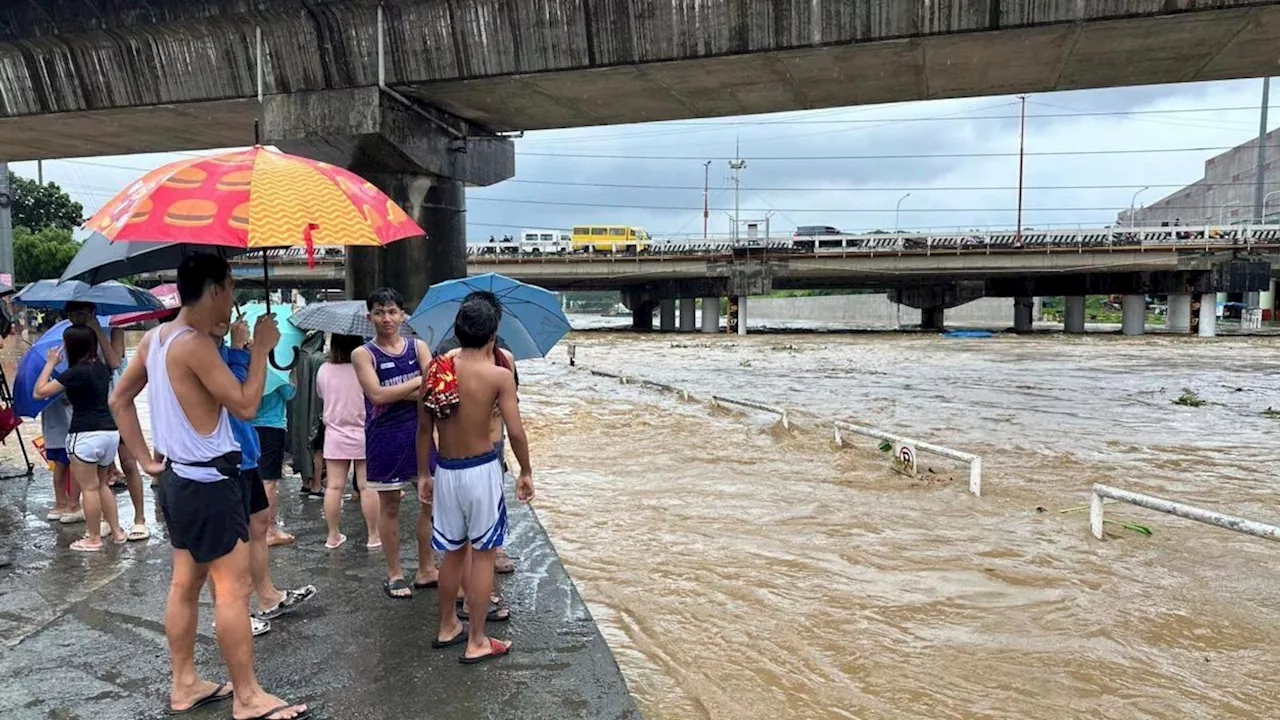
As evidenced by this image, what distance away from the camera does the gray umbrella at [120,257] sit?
13.0 ft

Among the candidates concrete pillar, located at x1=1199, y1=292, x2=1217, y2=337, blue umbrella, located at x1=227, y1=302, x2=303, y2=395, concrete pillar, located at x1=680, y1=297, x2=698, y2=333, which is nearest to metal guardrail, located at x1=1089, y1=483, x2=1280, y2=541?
blue umbrella, located at x1=227, y1=302, x2=303, y2=395

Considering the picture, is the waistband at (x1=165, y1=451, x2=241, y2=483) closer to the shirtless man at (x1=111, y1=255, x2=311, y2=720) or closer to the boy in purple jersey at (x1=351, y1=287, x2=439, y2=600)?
the shirtless man at (x1=111, y1=255, x2=311, y2=720)

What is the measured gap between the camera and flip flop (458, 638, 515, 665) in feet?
12.9

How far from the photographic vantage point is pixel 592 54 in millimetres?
9258

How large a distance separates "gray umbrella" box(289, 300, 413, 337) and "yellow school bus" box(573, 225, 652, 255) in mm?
47196

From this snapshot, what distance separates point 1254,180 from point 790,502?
285 ft

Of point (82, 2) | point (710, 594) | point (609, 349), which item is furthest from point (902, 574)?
point (609, 349)

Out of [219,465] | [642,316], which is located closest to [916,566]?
[219,465]

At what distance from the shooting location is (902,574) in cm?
637

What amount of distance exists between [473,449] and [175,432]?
4.01ft

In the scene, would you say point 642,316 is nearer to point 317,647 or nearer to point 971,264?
point 971,264

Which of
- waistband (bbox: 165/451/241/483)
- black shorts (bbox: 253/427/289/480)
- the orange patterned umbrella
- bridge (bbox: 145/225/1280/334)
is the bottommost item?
black shorts (bbox: 253/427/289/480)

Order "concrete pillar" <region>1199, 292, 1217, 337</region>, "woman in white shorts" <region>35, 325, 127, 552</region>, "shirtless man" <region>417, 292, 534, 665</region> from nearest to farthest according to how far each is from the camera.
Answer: "shirtless man" <region>417, 292, 534, 665</region>
"woman in white shorts" <region>35, 325, 127, 552</region>
"concrete pillar" <region>1199, 292, 1217, 337</region>

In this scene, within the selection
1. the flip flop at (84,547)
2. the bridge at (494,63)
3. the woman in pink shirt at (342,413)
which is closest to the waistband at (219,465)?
the woman in pink shirt at (342,413)
